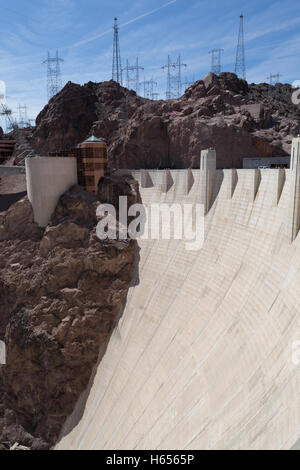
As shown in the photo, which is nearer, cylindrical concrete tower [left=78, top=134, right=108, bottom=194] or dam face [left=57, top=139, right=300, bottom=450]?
dam face [left=57, top=139, right=300, bottom=450]

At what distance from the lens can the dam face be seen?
43.3 feet

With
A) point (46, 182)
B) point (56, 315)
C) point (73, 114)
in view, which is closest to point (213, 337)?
point (56, 315)

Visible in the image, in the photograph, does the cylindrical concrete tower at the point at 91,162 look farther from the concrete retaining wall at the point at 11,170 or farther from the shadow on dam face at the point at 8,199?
the concrete retaining wall at the point at 11,170

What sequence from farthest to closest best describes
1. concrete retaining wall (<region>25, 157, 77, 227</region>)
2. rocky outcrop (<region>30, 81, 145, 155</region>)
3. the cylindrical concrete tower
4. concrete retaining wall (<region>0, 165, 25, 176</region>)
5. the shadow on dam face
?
rocky outcrop (<region>30, 81, 145, 155</region>) < concrete retaining wall (<region>0, 165, 25, 176</region>) < the shadow on dam face < the cylindrical concrete tower < concrete retaining wall (<region>25, 157, 77, 227</region>)

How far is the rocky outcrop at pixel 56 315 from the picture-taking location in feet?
83.3

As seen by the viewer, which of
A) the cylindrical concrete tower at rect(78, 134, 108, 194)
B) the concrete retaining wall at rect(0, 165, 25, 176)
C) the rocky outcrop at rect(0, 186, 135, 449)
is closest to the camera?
the rocky outcrop at rect(0, 186, 135, 449)

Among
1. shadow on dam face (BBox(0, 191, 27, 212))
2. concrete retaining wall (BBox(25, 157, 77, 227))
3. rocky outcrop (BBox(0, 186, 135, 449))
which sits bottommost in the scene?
rocky outcrop (BBox(0, 186, 135, 449))

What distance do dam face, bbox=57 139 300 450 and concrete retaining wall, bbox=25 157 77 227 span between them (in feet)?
30.7

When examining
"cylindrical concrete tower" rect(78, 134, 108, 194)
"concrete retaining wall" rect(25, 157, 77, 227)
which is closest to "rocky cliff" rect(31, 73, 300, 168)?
"cylindrical concrete tower" rect(78, 134, 108, 194)

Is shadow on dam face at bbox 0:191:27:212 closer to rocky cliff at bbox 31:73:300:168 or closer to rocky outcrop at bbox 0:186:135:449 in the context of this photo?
rocky outcrop at bbox 0:186:135:449

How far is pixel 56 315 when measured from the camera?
86.9 feet

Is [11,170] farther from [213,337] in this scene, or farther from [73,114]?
[213,337]

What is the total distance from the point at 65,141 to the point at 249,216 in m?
30.4

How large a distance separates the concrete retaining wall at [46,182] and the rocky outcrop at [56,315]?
1.19 metres
